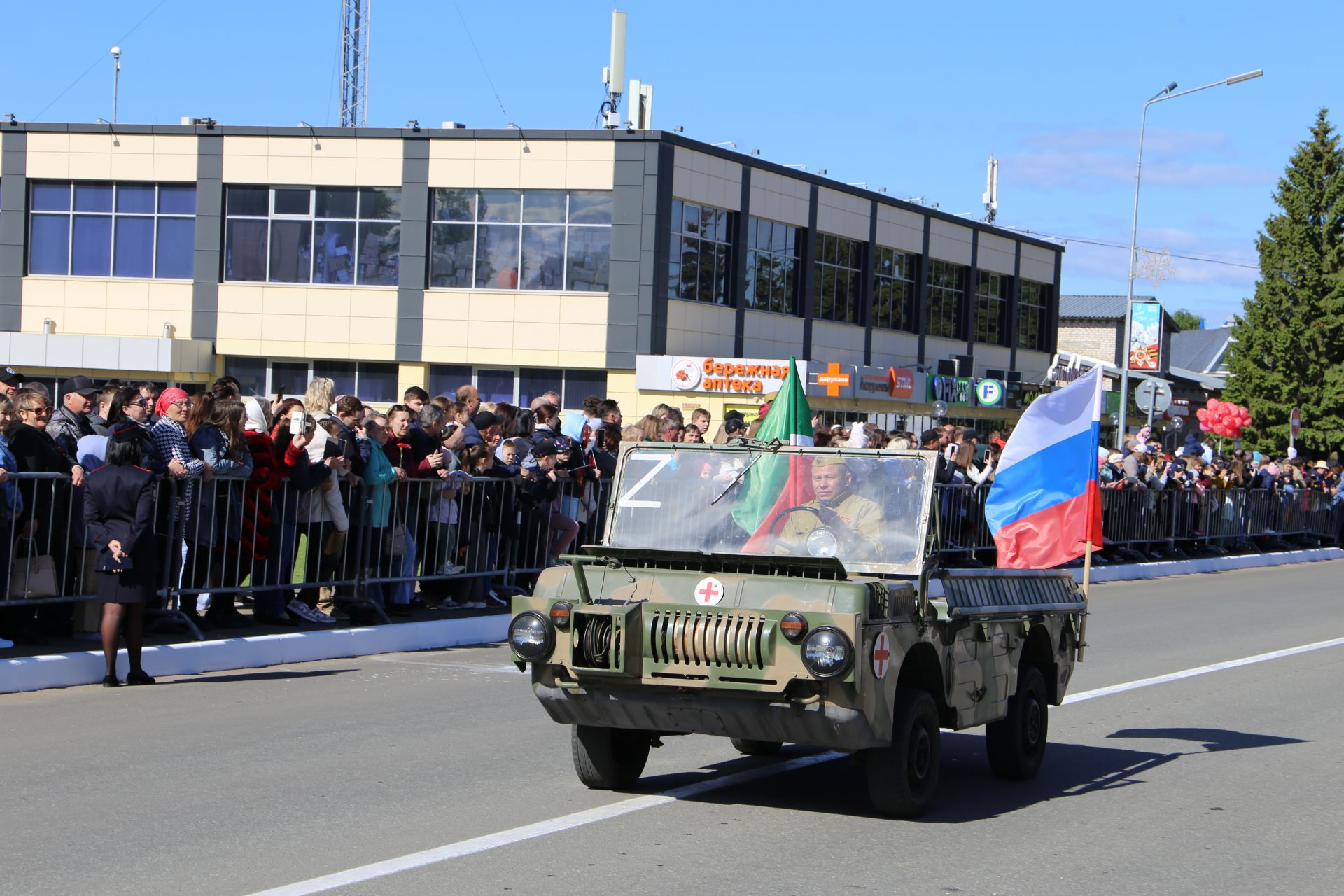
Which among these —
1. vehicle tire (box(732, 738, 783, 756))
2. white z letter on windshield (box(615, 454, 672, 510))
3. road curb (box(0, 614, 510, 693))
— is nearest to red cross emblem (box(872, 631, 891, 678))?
white z letter on windshield (box(615, 454, 672, 510))

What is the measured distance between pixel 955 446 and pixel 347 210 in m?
21.9

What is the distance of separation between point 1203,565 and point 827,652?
2388cm

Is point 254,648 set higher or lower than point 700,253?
lower

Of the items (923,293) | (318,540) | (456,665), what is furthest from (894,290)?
(456,665)

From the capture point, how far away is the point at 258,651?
12016 millimetres

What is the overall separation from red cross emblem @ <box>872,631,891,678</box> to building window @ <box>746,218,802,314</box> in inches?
1358

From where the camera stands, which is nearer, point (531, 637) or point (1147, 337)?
point (531, 637)

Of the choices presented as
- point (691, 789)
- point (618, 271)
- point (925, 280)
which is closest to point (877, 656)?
point (691, 789)

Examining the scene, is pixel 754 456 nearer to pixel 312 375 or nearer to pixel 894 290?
pixel 312 375

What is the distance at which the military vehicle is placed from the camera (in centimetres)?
659

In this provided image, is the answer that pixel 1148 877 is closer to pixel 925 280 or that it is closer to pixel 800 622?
pixel 800 622

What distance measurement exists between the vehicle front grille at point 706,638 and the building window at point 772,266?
34473mm

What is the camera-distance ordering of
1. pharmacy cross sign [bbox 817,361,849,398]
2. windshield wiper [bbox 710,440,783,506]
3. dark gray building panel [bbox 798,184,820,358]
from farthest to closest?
dark gray building panel [bbox 798,184,820,358], pharmacy cross sign [bbox 817,361,849,398], windshield wiper [bbox 710,440,783,506]

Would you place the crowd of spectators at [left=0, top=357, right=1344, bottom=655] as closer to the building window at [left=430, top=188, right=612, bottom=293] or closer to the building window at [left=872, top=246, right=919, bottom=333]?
the building window at [left=430, top=188, right=612, bottom=293]
